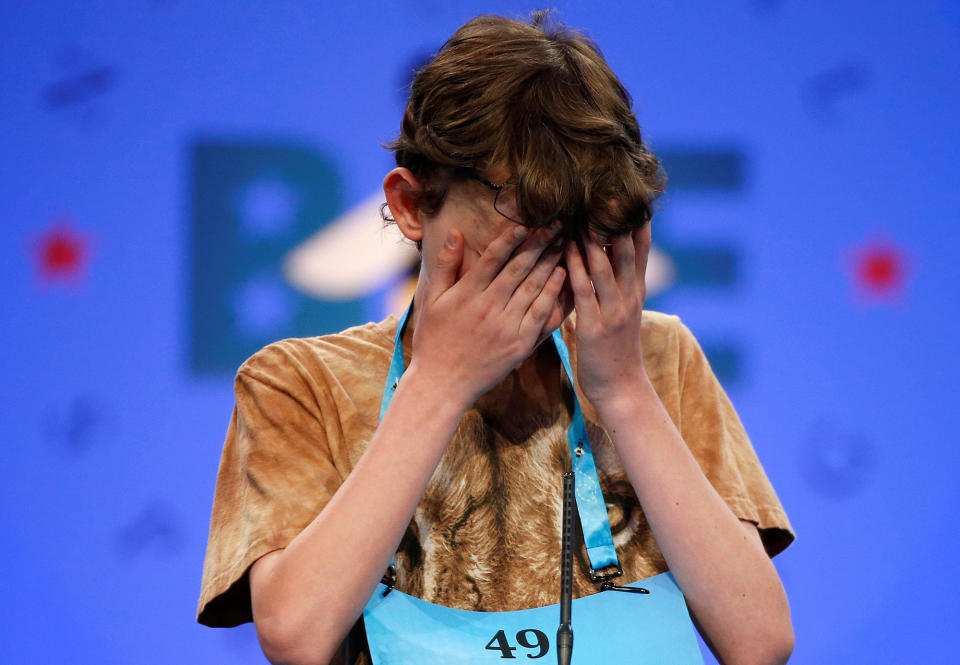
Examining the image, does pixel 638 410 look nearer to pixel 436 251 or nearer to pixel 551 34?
pixel 436 251

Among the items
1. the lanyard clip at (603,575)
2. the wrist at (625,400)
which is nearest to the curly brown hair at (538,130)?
the wrist at (625,400)

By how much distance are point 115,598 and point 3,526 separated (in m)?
0.21

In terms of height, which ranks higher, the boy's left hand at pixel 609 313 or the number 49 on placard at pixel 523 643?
the boy's left hand at pixel 609 313

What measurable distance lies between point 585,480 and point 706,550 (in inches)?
5.3

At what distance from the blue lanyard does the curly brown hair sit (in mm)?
162

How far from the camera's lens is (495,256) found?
0.91 meters

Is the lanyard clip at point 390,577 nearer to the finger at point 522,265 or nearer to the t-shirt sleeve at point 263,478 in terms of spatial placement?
the t-shirt sleeve at point 263,478

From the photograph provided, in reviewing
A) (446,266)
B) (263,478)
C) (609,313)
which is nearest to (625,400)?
(609,313)

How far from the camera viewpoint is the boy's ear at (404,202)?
1.00 metres

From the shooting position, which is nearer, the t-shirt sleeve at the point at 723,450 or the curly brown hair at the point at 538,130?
the curly brown hair at the point at 538,130

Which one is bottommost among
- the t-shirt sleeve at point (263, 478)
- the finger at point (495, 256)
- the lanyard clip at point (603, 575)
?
the lanyard clip at point (603, 575)

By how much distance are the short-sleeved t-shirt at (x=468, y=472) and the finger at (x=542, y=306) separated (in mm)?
114

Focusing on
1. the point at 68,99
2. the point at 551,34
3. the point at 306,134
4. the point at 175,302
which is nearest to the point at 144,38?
the point at 68,99

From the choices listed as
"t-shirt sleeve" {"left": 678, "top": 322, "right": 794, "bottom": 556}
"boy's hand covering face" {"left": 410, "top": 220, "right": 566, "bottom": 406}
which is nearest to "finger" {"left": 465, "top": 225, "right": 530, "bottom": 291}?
"boy's hand covering face" {"left": 410, "top": 220, "right": 566, "bottom": 406}
